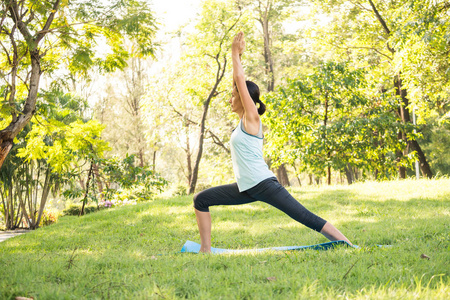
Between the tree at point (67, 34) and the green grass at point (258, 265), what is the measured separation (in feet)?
9.42

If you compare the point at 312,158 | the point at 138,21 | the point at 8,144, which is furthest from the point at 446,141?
the point at 8,144

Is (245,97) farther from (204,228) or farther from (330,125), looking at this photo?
(330,125)

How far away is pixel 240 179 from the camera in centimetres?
390

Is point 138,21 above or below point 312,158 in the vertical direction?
above

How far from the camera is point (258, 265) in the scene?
324 cm

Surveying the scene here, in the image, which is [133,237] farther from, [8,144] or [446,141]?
[446,141]

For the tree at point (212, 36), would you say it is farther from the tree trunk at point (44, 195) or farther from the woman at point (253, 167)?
the woman at point (253, 167)

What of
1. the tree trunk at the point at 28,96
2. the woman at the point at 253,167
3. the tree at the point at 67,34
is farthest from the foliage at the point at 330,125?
the woman at the point at 253,167

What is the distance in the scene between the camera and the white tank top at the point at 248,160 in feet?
12.5

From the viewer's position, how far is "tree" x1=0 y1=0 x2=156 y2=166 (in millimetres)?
6422

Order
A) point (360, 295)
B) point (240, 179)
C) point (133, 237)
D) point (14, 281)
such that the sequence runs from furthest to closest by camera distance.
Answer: point (133, 237) → point (240, 179) → point (14, 281) → point (360, 295)

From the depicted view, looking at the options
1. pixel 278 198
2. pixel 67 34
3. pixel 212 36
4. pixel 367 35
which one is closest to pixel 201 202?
pixel 278 198

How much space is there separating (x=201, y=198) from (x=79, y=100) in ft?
50.9

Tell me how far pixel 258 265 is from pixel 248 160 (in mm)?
1048
